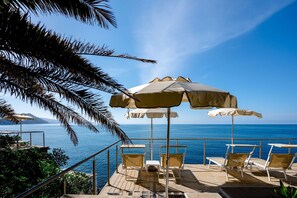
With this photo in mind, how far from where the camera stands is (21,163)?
8375 millimetres

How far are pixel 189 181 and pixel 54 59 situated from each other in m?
4.58

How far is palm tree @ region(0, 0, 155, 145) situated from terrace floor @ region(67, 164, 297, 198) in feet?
6.54

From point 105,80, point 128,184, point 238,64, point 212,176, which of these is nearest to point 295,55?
point 238,64

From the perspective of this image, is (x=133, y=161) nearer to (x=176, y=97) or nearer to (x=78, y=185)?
(x=176, y=97)

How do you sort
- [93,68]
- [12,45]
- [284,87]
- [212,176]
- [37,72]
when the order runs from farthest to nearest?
[284,87]
[212,176]
[37,72]
[93,68]
[12,45]

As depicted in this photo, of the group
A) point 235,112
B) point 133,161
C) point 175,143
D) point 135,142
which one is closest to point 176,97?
point 133,161

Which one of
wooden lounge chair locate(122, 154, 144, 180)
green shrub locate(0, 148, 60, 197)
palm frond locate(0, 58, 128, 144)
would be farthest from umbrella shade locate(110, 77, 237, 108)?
green shrub locate(0, 148, 60, 197)

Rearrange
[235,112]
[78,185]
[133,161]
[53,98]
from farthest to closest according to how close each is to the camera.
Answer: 1. [78,185]
2. [235,112]
3. [133,161]
4. [53,98]

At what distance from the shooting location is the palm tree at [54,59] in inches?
90.5

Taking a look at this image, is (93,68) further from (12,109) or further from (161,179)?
(12,109)

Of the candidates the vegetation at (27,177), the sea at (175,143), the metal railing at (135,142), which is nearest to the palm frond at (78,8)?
the sea at (175,143)

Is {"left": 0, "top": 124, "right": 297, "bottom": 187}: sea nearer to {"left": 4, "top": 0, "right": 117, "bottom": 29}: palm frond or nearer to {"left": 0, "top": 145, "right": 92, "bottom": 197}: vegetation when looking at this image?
{"left": 0, "top": 145, "right": 92, "bottom": 197}: vegetation

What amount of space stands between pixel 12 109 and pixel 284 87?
27981 mm

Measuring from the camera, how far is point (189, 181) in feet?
17.9
